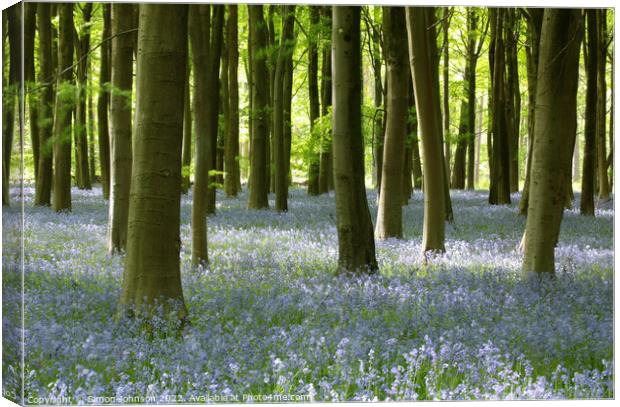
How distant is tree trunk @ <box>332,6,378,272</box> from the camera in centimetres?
795

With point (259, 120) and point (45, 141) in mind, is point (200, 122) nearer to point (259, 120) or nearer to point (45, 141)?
point (45, 141)

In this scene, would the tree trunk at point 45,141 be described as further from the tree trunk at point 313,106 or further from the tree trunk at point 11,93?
the tree trunk at point 313,106

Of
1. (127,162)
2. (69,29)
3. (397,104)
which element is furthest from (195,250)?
(69,29)

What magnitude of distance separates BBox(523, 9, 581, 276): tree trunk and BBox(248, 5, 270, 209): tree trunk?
8.62 meters

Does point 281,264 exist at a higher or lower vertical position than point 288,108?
lower

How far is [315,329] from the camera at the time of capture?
5.76 meters

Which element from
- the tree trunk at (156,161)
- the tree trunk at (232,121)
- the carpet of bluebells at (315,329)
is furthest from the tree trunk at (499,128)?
the tree trunk at (156,161)

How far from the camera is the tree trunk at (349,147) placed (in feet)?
26.1

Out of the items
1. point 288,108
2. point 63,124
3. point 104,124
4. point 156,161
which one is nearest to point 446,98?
point 288,108

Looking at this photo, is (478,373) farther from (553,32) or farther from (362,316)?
(553,32)

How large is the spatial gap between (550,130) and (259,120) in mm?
10365

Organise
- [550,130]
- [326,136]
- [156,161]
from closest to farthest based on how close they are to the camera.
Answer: [156,161] → [550,130] → [326,136]

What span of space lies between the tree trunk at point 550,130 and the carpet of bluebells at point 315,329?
429 millimetres

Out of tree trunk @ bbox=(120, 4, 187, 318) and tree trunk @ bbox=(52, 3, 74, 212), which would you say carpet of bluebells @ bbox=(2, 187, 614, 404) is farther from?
tree trunk @ bbox=(52, 3, 74, 212)
